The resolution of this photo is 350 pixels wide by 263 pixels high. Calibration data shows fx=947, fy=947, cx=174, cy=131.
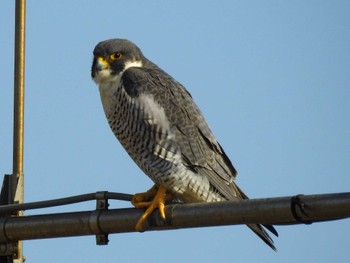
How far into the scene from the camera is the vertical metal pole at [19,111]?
6016mm

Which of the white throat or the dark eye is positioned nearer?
the white throat

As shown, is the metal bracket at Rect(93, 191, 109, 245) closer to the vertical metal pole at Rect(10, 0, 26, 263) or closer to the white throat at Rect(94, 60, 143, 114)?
the vertical metal pole at Rect(10, 0, 26, 263)

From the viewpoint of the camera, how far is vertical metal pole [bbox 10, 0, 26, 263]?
19.7ft

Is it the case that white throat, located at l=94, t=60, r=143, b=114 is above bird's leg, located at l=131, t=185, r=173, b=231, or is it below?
above

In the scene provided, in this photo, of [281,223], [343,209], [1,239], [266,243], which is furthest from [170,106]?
[343,209]

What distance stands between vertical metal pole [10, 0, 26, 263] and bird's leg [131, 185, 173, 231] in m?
0.74

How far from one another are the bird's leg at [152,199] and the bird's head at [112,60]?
937 millimetres

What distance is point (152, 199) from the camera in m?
6.61

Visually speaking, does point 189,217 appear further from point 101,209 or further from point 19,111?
point 19,111

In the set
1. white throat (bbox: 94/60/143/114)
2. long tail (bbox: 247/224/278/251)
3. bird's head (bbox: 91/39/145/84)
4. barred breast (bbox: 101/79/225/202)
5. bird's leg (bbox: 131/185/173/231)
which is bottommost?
long tail (bbox: 247/224/278/251)

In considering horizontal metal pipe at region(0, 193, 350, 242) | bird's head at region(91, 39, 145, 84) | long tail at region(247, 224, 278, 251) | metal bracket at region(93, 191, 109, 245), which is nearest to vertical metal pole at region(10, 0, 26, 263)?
horizontal metal pipe at region(0, 193, 350, 242)

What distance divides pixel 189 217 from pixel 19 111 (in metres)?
1.74

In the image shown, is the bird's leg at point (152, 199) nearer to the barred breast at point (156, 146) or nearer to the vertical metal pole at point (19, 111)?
the barred breast at point (156, 146)

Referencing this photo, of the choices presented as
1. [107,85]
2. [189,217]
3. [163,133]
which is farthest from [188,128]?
[189,217]
